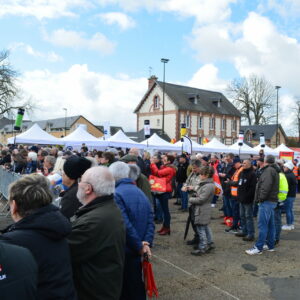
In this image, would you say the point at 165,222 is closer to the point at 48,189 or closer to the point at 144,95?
the point at 48,189

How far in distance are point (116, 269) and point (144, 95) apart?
53.1 metres

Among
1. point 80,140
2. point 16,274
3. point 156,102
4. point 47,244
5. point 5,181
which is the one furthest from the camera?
point 156,102

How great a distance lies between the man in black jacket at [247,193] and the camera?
7.22 metres

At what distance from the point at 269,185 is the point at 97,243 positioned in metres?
4.75

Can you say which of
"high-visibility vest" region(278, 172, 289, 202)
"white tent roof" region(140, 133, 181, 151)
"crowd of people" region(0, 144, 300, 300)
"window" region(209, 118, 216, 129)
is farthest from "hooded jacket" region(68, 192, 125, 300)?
"window" region(209, 118, 216, 129)

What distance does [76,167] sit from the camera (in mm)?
3658

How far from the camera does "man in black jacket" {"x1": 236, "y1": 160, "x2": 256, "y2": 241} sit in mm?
7219

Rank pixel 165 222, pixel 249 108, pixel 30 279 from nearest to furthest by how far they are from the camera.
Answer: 1. pixel 30 279
2. pixel 165 222
3. pixel 249 108

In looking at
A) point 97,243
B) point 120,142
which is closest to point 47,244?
point 97,243

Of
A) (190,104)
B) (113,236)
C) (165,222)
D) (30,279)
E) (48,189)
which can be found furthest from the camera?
(190,104)

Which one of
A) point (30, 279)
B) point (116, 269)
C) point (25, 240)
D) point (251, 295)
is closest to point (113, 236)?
point (116, 269)

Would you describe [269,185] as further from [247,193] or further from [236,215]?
[236,215]

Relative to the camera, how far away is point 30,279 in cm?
161

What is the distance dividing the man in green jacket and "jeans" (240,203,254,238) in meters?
5.16
